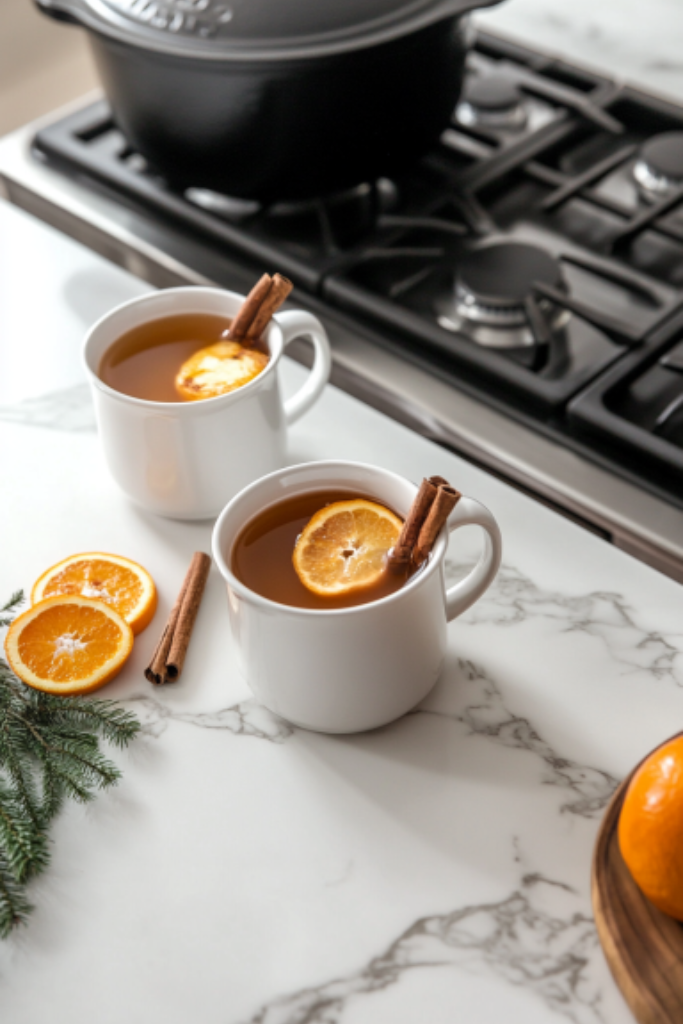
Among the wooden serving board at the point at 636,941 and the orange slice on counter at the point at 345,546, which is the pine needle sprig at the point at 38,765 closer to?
the orange slice on counter at the point at 345,546

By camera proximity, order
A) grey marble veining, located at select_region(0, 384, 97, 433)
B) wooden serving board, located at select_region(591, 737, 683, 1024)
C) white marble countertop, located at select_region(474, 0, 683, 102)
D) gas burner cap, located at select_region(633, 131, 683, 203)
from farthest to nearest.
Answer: white marble countertop, located at select_region(474, 0, 683, 102), gas burner cap, located at select_region(633, 131, 683, 203), grey marble veining, located at select_region(0, 384, 97, 433), wooden serving board, located at select_region(591, 737, 683, 1024)

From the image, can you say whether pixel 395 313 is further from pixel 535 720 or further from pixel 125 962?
pixel 125 962

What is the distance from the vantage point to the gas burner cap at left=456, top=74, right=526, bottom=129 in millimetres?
1313

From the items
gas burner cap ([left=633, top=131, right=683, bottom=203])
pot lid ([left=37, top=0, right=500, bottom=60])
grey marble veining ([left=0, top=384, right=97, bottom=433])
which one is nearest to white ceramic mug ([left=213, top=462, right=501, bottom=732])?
grey marble veining ([left=0, top=384, right=97, bottom=433])

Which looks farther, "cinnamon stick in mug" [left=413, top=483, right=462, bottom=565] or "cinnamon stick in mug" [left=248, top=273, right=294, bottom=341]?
"cinnamon stick in mug" [left=248, top=273, right=294, bottom=341]

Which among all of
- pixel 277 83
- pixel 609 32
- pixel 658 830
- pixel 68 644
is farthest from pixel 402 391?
pixel 609 32

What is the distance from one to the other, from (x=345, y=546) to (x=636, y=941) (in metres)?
0.32

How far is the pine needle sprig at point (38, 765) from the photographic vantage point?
2.26ft

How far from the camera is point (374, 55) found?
0.97m

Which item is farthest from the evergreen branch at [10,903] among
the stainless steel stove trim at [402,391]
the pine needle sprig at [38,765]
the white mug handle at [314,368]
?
the stainless steel stove trim at [402,391]

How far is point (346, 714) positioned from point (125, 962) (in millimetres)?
218

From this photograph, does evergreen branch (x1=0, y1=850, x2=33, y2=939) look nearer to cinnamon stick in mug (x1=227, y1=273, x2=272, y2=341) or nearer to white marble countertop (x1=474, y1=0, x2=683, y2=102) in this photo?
cinnamon stick in mug (x1=227, y1=273, x2=272, y2=341)

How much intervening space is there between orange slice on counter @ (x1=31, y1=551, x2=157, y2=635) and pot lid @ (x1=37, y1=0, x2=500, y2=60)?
0.48 metres

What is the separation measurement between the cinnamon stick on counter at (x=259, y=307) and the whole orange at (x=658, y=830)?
18.8 inches
